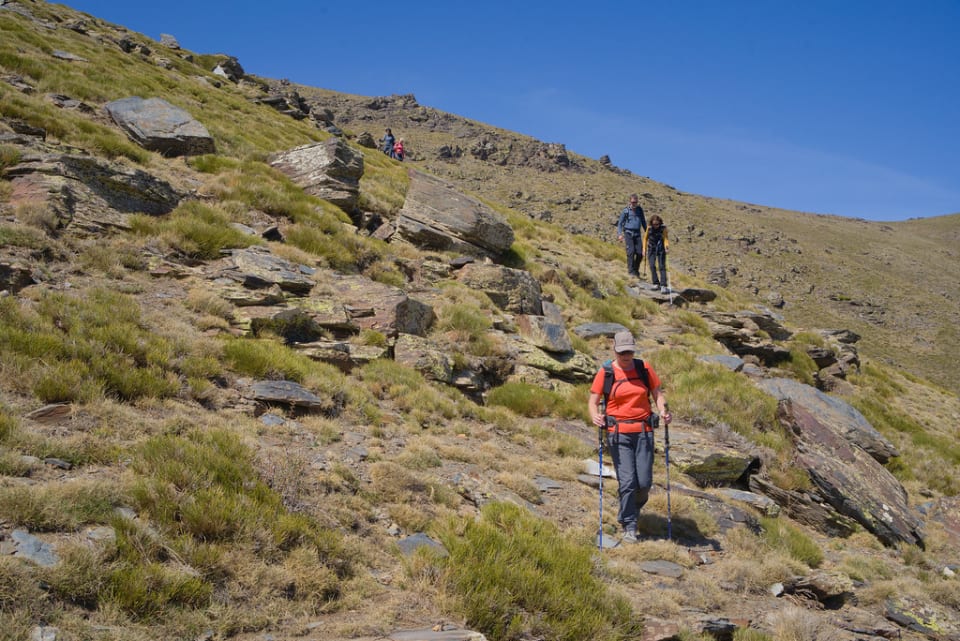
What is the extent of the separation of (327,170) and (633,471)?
45.5ft

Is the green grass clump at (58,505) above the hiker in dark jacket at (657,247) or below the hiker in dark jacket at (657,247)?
below

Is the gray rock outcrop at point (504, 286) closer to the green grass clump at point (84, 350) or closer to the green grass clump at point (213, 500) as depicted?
the green grass clump at point (84, 350)

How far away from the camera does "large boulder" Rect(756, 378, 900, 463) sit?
12.2 meters

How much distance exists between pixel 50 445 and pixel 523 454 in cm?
605

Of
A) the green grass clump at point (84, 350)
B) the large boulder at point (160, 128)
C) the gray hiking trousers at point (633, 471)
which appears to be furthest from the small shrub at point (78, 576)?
the large boulder at point (160, 128)

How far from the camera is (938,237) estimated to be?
10338cm

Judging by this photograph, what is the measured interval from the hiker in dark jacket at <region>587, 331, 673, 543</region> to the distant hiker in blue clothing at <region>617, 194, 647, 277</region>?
45.3 feet

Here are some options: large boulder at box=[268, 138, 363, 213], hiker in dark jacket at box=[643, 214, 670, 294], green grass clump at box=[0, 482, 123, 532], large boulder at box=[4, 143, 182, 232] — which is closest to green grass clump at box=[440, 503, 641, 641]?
green grass clump at box=[0, 482, 123, 532]

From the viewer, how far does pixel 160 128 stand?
15156mm

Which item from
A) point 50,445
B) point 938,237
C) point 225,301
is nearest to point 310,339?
point 225,301

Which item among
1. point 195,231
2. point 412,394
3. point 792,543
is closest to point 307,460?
point 412,394

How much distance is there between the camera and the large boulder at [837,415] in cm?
1223

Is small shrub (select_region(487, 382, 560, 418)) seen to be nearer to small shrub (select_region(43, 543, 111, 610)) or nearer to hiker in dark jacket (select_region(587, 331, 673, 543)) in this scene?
hiker in dark jacket (select_region(587, 331, 673, 543))

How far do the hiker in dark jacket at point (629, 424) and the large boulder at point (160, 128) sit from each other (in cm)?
1402
